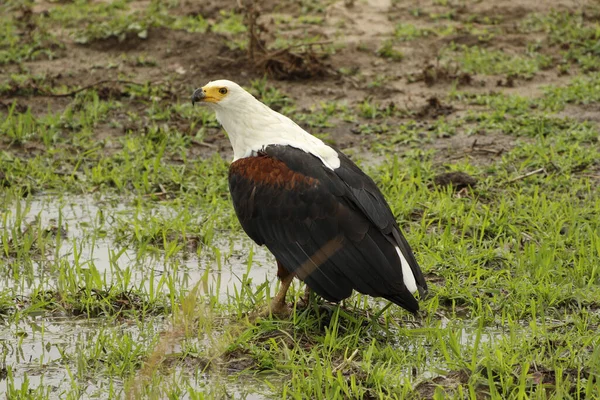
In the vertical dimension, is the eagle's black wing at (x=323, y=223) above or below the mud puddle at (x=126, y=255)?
above

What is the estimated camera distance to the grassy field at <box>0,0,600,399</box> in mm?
4523

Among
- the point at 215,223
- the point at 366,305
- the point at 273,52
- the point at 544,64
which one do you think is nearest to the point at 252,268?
the point at 215,223

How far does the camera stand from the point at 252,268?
592 centimetres

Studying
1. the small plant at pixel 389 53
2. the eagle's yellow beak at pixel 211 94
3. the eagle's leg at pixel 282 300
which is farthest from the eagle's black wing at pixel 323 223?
the small plant at pixel 389 53

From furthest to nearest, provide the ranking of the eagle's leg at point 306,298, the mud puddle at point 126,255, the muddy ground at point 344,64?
the muddy ground at point 344,64, the mud puddle at point 126,255, the eagle's leg at point 306,298

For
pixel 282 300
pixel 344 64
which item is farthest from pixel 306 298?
pixel 344 64

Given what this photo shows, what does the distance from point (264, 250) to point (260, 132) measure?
1137 mm

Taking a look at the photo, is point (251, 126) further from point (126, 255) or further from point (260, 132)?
point (126, 255)

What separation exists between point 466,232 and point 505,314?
1153 mm

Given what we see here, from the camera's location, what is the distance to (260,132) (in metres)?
5.25

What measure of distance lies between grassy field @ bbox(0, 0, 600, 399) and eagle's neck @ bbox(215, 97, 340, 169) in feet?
2.18

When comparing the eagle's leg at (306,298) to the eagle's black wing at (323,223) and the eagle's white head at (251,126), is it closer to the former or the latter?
the eagle's black wing at (323,223)

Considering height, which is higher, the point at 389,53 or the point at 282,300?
the point at 389,53

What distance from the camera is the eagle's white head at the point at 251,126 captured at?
16.9 feet
